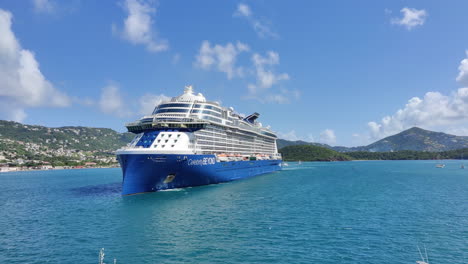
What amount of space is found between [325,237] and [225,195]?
20.0 m

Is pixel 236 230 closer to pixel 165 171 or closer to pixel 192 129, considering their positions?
pixel 165 171

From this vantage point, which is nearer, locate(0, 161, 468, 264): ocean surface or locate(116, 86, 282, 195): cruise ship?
locate(0, 161, 468, 264): ocean surface

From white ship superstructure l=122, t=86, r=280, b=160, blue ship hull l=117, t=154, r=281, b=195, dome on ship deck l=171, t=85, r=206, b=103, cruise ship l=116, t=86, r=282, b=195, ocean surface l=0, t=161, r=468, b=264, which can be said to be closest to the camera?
ocean surface l=0, t=161, r=468, b=264

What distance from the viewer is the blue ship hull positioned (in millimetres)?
36156

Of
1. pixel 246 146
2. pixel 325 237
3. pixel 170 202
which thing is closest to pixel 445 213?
pixel 325 237

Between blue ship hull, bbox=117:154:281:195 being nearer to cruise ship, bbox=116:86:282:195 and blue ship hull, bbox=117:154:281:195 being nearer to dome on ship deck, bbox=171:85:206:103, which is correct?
cruise ship, bbox=116:86:282:195

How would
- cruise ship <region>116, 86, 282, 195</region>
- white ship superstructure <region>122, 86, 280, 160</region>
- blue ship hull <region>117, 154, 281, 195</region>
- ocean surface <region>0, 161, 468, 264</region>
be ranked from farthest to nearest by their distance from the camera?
white ship superstructure <region>122, 86, 280, 160</region>
cruise ship <region>116, 86, 282, 195</region>
blue ship hull <region>117, 154, 281, 195</region>
ocean surface <region>0, 161, 468, 264</region>

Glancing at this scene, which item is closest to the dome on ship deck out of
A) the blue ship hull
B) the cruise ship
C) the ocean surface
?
the cruise ship

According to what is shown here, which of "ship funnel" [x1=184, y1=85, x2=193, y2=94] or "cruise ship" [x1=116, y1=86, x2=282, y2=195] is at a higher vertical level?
"ship funnel" [x1=184, y1=85, x2=193, y2=94]

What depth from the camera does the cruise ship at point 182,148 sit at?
3694 centimetres

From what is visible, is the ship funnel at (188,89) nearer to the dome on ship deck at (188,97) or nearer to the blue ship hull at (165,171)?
the dome on ship deck at (188,97)

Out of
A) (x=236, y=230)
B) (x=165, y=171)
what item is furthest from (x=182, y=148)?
(x=236, y=230)

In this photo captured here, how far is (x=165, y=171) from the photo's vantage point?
38.4m

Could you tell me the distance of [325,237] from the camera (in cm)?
1970
